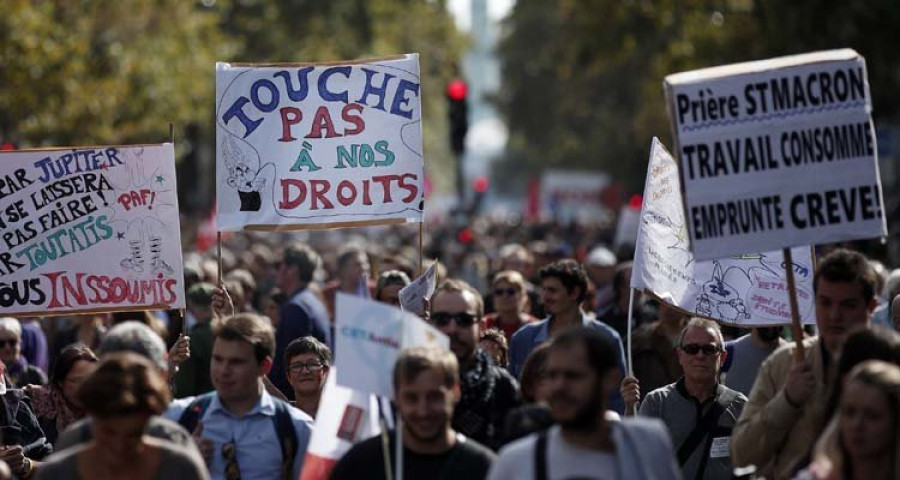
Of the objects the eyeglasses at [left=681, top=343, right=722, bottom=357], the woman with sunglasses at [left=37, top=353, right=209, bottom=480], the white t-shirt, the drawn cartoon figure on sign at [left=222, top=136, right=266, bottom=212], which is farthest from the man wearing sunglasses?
the woman with sunglasses at [left=37, top=353, right=209, bottom=480]

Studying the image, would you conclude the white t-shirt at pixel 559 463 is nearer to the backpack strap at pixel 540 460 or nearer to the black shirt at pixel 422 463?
the backpack strap at pixel 540 460

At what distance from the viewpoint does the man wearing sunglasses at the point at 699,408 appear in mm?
7887

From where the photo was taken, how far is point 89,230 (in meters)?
9.06

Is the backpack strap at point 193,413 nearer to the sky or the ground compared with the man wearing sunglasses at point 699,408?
nearer to the sky

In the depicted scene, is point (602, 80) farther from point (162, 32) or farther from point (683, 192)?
point (683, 192)

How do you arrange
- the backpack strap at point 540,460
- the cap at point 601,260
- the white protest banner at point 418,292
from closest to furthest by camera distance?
the backpack strap at point 540,460
the white protest banner at point 418,292
the cap at point 601,260

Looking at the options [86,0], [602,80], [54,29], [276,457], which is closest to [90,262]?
[276,457]

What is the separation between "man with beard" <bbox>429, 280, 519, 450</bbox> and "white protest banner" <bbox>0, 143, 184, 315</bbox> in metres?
2.09

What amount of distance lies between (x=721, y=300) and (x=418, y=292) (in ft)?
5.57

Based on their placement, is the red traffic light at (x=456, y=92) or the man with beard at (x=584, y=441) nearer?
the man with beard at (x=584, y=441)

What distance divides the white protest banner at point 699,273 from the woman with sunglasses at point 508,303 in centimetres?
192

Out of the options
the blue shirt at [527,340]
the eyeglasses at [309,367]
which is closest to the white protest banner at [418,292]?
the eyeglasses at [309,367]

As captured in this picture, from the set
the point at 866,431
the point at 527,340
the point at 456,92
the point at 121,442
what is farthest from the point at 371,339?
the point at 456,92

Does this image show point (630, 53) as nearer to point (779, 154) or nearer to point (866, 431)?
point (779, 154)
